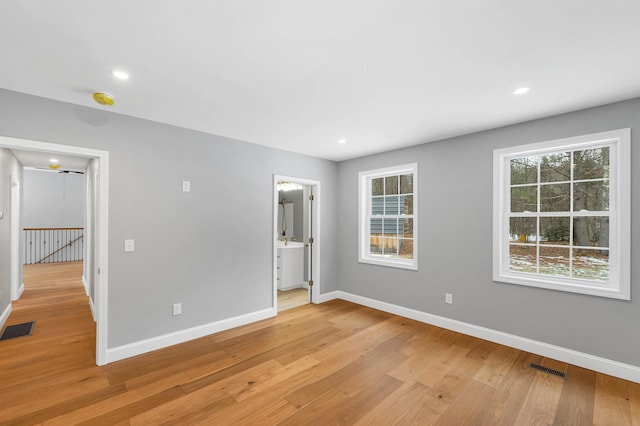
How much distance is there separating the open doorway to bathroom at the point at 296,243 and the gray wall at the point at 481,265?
762 millimetres

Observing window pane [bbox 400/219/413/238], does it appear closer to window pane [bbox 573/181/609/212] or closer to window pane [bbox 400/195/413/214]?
window pane [bbox 400/195/413/214]

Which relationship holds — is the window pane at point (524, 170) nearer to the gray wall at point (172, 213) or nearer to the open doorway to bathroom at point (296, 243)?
the open doorway to bathroom at point (296, 243)

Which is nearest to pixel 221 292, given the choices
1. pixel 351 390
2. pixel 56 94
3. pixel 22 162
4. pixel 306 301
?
pixel 306 301

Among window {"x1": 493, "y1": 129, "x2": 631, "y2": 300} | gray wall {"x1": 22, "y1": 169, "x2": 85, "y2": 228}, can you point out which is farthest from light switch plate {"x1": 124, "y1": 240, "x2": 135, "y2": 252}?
gray wall {"x1": 22, "y1": 169, "x2": 85, "y2": 228}

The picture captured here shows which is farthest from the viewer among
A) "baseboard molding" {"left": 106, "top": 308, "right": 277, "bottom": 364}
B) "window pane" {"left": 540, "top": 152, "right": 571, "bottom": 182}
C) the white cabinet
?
the white cabinet

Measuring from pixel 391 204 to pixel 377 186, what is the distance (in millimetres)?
436

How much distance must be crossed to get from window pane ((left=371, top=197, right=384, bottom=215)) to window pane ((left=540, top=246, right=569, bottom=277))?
2.26 metres

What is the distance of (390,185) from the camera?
4.74 metres

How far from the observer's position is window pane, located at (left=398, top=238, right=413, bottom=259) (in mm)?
4418

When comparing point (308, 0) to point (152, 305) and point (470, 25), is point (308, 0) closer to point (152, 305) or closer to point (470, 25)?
point (470, 25)

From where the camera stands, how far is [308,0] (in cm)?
146

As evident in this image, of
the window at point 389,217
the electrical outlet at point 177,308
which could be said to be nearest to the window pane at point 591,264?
the window at point 389,217

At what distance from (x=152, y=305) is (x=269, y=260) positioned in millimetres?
1602

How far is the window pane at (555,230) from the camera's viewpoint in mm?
3041
